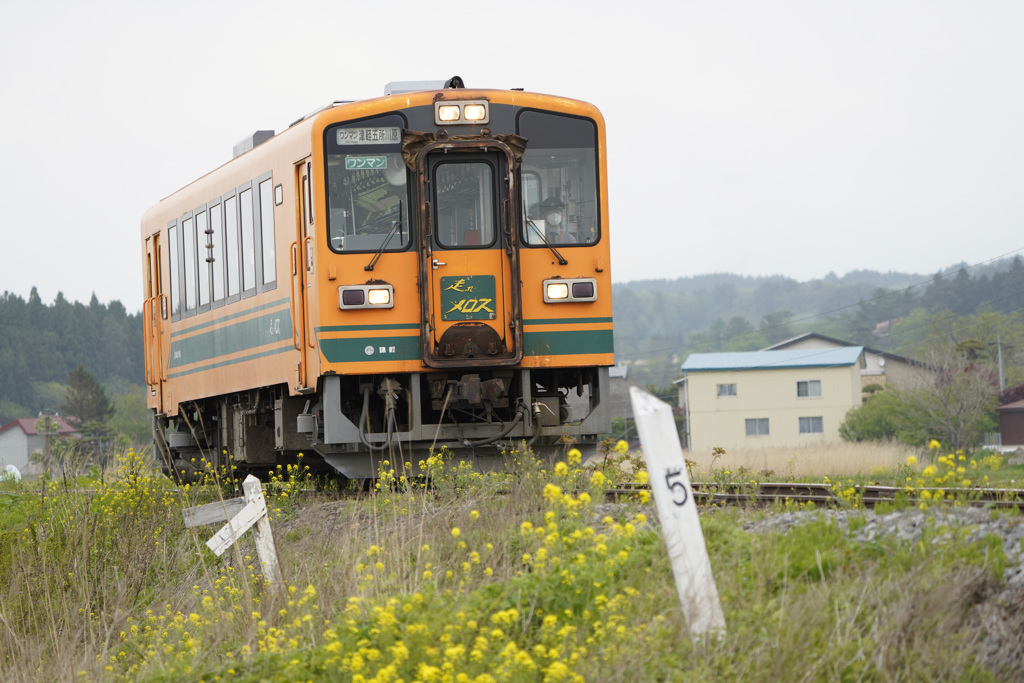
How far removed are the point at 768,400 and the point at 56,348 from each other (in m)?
67.0

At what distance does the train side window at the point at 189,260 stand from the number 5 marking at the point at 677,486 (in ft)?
30.5

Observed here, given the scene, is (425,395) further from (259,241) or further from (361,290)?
(259,241)

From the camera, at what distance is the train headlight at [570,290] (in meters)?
10.1

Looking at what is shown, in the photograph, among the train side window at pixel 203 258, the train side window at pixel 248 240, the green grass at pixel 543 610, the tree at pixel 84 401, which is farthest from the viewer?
the tree at pixel 84 401

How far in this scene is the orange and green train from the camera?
9875 millimetres

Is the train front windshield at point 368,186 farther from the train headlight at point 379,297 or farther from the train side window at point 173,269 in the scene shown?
the train side window at point 173,269

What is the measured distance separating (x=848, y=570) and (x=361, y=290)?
18.2 feet

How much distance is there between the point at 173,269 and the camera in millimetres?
13953

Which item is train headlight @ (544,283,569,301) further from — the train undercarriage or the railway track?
the railway track

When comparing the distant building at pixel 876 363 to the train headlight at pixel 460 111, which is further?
the distant building at pixel 876 363

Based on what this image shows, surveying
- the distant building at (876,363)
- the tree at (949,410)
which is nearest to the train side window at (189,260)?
the tree at (949,410)

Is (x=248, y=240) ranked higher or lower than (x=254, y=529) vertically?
higher

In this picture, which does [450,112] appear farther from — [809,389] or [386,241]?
[809,389]

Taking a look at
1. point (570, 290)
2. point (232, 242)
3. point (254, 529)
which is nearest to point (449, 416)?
point (570, 290)
